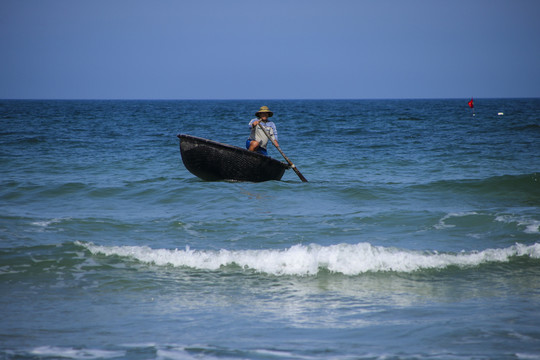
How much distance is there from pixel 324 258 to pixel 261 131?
18.6ft

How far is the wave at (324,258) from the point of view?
573 cm

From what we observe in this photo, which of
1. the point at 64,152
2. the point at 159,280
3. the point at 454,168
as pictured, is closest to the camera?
the point at 159,280

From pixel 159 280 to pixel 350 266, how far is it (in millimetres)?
2134

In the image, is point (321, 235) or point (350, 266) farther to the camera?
point (321, 235)

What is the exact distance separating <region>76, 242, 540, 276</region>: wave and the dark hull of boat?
14.0 feet

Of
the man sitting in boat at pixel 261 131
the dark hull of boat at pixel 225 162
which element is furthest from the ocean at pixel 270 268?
the man sitting in boat at pixel 261 131

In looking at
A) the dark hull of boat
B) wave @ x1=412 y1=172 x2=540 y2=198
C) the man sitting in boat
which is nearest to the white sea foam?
wave @ x1=412 y1=172 x2=540 y2=198

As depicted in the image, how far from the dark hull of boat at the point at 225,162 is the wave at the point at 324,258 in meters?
4.26

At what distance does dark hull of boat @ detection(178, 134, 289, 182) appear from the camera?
33.6 feet

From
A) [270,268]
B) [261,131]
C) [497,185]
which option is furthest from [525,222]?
[261,131]

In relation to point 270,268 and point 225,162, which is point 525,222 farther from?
point 225,162

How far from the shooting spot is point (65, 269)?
5711 millimetres

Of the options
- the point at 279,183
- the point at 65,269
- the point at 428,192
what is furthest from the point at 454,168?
the point at 65,269

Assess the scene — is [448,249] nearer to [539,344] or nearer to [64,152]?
[539,344]
